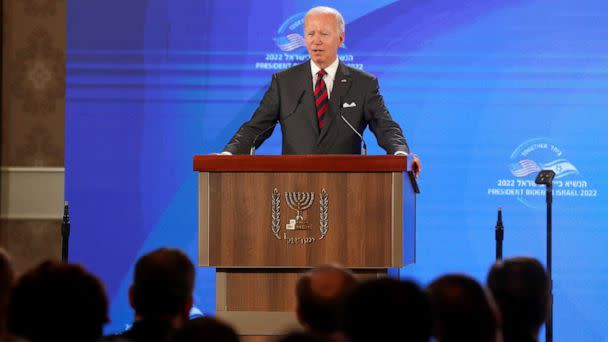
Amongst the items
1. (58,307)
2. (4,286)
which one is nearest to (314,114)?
(4,286)

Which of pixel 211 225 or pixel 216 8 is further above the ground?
pixel 216 8

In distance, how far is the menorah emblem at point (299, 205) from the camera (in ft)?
13.4

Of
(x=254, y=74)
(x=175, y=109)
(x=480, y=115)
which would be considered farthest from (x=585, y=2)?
(x=175, y=109)

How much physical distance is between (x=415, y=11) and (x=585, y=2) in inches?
46.7

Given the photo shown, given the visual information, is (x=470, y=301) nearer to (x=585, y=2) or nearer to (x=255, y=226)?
(x=255, y=226)

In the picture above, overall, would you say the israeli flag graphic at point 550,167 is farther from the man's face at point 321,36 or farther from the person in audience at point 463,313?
the person in audience at point 463,313

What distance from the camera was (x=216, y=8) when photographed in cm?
741

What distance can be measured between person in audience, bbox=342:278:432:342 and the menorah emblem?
193 centimetres

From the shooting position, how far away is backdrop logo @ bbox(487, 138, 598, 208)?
7.15 m

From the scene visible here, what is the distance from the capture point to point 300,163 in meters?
4.09

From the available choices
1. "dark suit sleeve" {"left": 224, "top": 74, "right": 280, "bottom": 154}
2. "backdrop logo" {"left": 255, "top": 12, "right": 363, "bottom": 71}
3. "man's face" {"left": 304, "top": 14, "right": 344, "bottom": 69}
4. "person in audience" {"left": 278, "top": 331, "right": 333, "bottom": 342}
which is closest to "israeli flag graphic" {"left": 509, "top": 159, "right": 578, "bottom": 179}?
"backdrop logo" {"left": 255, "top": 12, "right": 363, "bottom": 71}

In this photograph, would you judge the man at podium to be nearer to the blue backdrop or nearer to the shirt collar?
the shirt collar

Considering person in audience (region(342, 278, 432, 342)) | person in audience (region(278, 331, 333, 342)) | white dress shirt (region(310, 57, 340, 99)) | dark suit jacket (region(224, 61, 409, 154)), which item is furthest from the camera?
white dress shirt (region(310, 57, 340, 99))

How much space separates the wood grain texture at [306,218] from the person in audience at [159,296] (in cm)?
128
